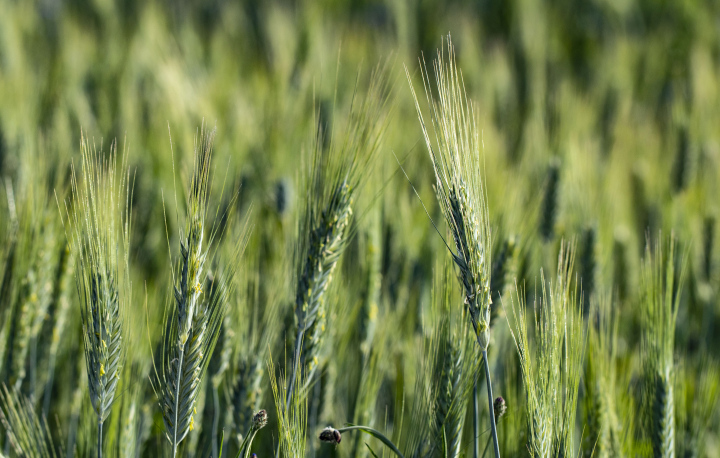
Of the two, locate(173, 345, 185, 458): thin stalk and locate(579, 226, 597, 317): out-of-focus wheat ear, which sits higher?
locate(579, 226, 597, 317): out-of-focus wheat ear

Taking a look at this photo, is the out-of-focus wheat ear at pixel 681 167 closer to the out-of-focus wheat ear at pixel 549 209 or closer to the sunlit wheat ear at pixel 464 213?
the out-of-focus wheat ear at pixel 549 209

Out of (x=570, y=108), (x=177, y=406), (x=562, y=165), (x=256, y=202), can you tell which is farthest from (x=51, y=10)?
(x=177, y=406)

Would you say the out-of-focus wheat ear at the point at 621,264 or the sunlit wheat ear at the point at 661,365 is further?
Answer: the out-of-focus wheat ear at the point at 621,264

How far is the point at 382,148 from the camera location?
5.19 ft

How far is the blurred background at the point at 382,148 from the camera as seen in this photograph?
1.83 metres

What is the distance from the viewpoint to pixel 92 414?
4.71 feet

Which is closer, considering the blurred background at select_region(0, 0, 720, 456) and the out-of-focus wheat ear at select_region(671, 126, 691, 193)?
the blurred background at select_region(0, 0, 720, 456)

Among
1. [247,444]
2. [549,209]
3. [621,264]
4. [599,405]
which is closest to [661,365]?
[599,405]

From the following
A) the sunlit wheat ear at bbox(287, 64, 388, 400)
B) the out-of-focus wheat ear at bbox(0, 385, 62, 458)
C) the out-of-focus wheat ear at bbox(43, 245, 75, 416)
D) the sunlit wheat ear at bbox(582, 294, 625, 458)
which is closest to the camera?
the sunlit wheat ear at bbox(287, 64, 388, 400)

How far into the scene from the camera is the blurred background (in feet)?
6.01

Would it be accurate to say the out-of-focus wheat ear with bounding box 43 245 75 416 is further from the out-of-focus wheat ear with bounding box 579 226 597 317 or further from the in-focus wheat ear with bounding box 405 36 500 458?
the out-of-focus wheat ear with bounding box 579 226 597 317

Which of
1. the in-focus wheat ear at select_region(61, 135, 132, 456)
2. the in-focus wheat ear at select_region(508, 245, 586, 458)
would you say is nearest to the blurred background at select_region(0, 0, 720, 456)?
the in-focus wheat ear at select_region(61, 135, 132, 456)

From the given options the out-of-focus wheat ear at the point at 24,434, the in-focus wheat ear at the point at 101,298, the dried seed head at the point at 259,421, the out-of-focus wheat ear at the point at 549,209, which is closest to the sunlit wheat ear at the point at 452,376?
the dried seed head at the point at 259,421

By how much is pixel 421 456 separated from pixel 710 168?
302 centimetres
